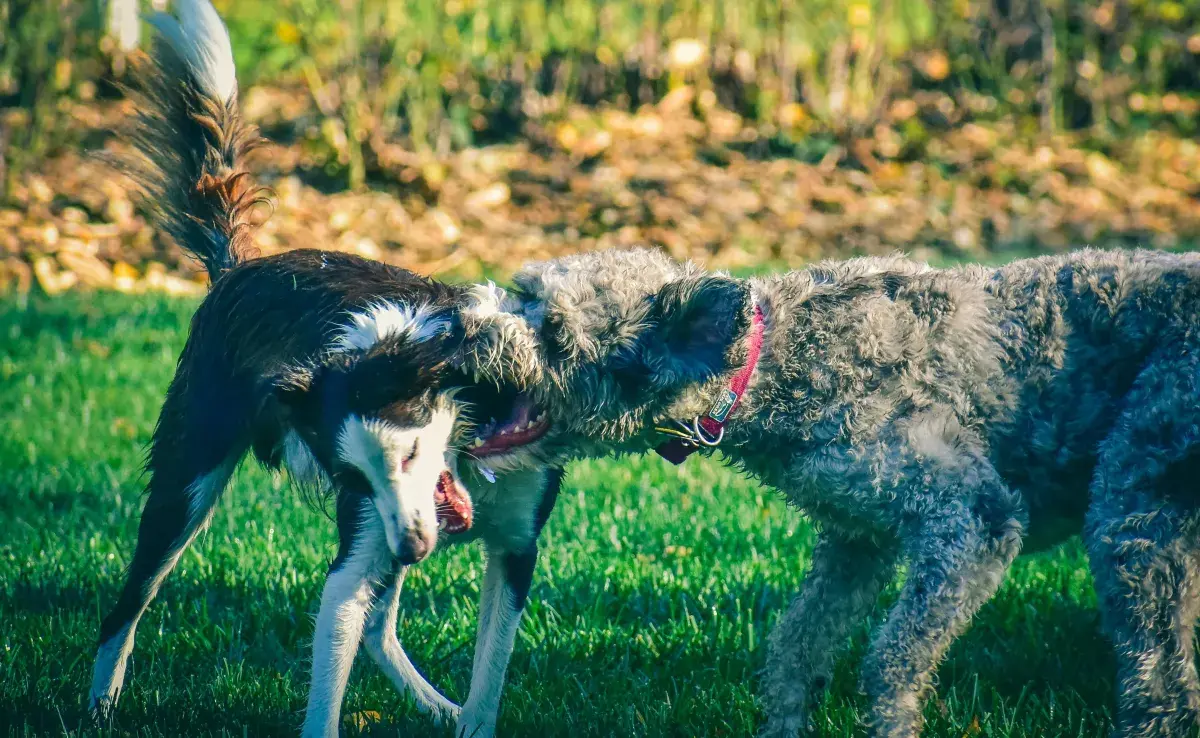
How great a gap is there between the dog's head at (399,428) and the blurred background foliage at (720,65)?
→ 7872 mm

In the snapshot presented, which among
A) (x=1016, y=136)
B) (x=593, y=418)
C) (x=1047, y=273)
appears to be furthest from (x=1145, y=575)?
(x=1016, y=136)

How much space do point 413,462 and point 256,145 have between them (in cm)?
173

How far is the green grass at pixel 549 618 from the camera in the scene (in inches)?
144

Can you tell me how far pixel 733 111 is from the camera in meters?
12.7

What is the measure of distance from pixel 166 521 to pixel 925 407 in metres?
2.38

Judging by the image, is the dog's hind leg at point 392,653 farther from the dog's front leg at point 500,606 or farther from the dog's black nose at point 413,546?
the dog's black nose at point 413,546

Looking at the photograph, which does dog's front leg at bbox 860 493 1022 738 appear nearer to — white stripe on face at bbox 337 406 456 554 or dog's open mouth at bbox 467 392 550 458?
dog's open mouth at bbox 467 392 550 458

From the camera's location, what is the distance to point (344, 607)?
3.53 meters

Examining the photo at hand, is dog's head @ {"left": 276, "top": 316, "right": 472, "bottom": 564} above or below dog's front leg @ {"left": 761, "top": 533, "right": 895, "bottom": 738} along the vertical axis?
above

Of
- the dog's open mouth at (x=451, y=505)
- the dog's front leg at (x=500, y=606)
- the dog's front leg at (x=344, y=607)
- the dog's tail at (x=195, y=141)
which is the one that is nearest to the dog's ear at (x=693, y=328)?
the dog's front leg at (x=500, y=606)

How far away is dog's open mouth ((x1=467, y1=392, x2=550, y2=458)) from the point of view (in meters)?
3.56

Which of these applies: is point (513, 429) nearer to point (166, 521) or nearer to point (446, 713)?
point (446, 713)

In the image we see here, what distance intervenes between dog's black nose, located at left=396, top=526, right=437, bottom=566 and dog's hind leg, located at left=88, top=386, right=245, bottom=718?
854 millimetres

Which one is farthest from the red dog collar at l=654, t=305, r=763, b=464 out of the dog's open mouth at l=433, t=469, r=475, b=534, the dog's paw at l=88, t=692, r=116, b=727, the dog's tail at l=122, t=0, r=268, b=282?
the dog's tail at l=122, t=0, r=268, b=282
